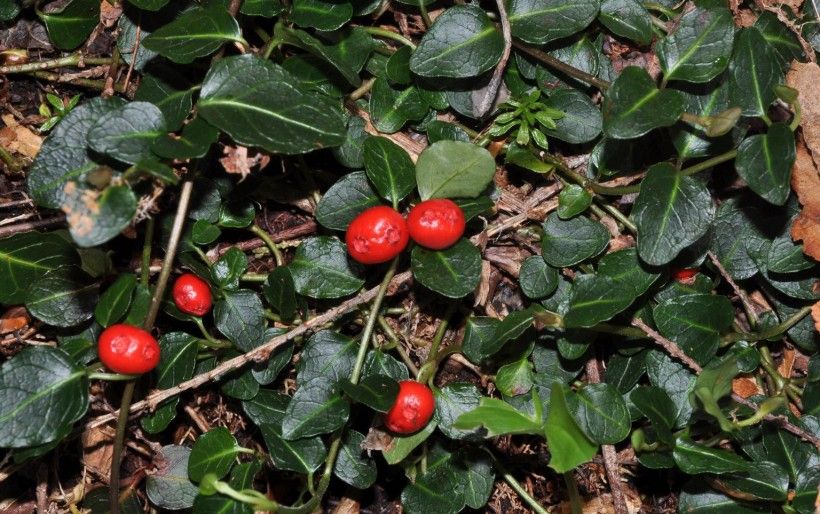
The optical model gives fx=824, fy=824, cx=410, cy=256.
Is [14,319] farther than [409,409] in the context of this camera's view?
Yes

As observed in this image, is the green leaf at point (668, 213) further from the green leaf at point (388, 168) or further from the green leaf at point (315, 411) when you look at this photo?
the green leaf at point (315, 411)

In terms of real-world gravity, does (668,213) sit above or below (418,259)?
above

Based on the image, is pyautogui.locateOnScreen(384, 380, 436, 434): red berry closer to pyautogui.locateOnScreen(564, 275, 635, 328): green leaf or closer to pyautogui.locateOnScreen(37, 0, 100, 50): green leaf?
pyautogui.locateOnScreen(564, 275, 635, 328): green leaf

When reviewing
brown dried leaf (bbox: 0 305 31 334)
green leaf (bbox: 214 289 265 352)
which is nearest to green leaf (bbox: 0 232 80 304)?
brown dried leaf (bbox: 0 305 31 334)

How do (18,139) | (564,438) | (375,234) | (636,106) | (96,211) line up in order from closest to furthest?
(96,211) < (564,438) < (375,234) < (636,106) < (18,139)

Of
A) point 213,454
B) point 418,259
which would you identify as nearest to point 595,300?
point 418,259

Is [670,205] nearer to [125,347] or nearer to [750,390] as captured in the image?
[750,390]

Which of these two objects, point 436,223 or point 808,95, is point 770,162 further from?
point 436,223
